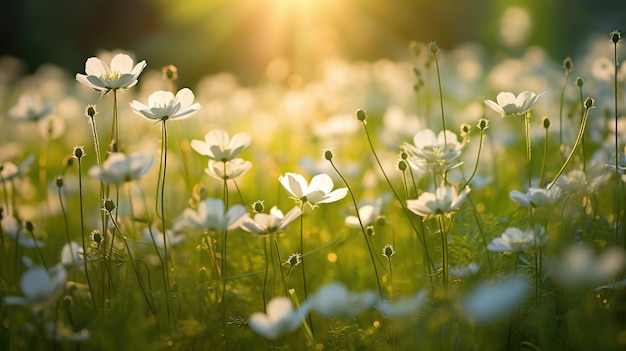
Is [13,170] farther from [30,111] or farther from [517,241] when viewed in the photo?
[517,241]

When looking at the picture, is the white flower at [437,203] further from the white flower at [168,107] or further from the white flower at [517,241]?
the white flower at [168,107]

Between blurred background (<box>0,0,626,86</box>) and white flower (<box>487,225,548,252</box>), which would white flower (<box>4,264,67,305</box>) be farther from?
blurred background (<box>0,0,626,86</box>)

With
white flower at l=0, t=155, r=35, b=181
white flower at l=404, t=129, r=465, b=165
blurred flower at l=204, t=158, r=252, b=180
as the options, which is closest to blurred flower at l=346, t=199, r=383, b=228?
white flower at l=404, t=129, r=465, b=165

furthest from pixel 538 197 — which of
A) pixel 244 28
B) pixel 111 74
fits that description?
pixel 244 28

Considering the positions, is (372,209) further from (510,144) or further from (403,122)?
(510,144)

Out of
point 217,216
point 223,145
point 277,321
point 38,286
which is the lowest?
point 277,321
